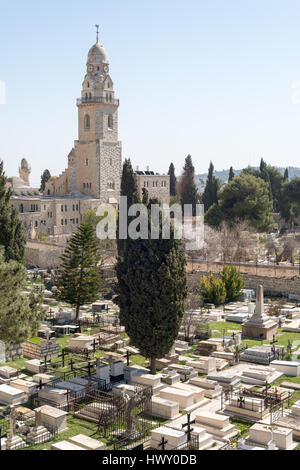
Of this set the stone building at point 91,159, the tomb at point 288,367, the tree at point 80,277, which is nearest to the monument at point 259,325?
the tomb at point 288,367

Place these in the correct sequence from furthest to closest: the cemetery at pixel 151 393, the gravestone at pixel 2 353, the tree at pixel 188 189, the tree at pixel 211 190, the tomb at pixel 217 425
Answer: the tree at pixel 188 189 < the tree at pixel 211 190 < the gravestone at pixel 2 353 < the tomb at pixel 217 425 < the cemetery at pixel 151 393

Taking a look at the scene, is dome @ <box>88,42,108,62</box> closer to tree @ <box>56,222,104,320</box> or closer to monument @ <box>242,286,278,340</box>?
tree @ <box>56,222,104,320</box>

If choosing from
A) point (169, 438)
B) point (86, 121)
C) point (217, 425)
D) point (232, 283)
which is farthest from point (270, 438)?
point (86, 121)

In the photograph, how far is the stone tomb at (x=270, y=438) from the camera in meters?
12.6

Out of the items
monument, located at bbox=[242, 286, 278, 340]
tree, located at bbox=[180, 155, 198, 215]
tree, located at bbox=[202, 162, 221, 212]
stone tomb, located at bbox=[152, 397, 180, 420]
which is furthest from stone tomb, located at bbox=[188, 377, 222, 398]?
tree, located at bbox=[180, 155, 198, 215]

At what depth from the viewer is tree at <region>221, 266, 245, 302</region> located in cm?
3017

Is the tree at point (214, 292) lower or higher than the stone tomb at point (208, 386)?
higher

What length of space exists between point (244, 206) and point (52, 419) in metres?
37.5

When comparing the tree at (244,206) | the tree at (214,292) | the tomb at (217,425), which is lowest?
the tomb at (217,425)

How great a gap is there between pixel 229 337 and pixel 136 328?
6.21 meters

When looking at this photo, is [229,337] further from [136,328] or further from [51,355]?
[51,355]

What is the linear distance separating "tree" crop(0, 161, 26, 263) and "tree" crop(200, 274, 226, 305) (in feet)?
35.6

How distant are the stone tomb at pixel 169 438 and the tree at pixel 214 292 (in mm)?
16922

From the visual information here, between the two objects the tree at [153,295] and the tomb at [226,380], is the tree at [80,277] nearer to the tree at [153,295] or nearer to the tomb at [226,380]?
the tree at [153,295]
